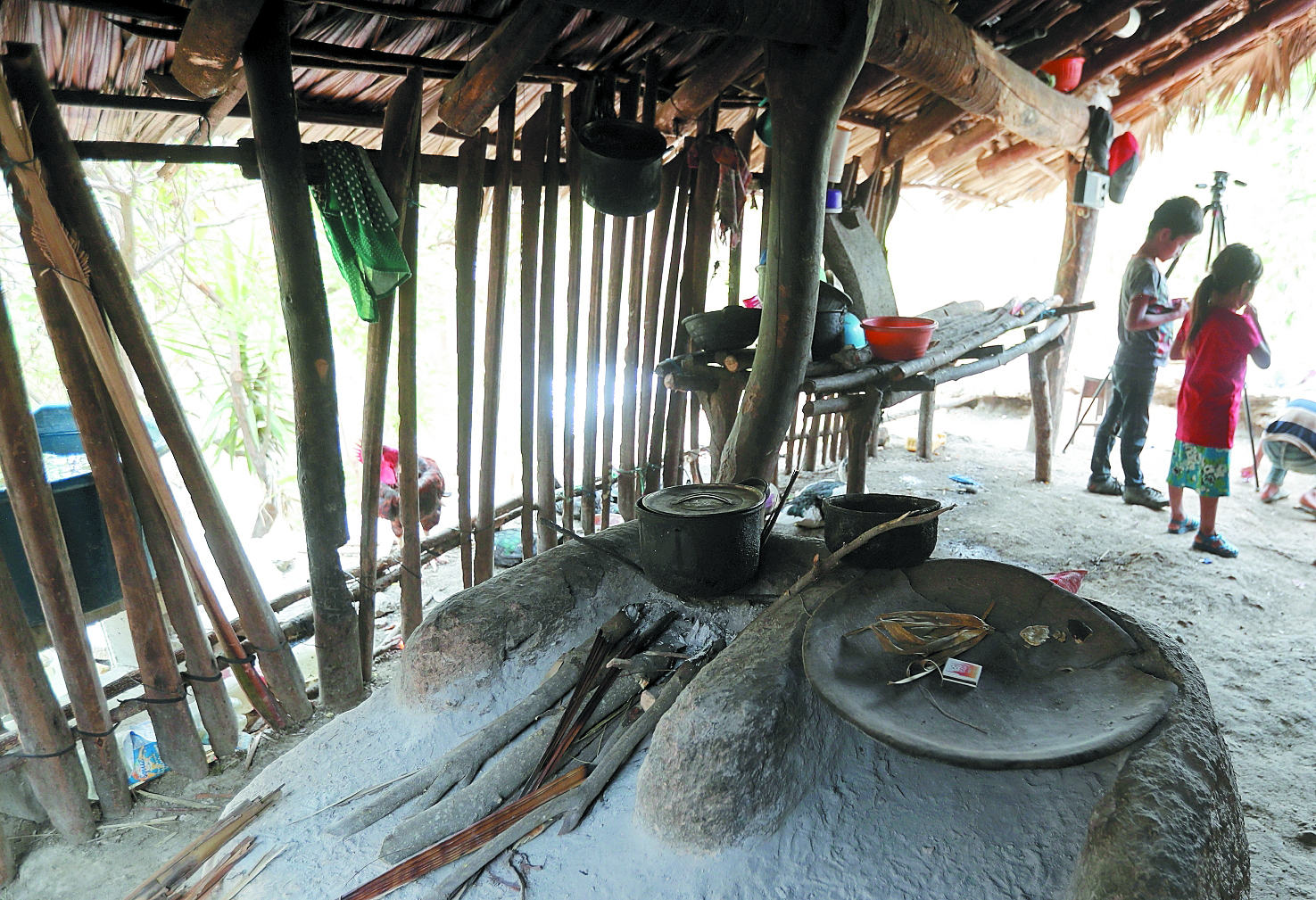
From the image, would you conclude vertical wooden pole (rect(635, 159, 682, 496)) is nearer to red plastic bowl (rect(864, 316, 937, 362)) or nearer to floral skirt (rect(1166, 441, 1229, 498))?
red plastic bowl (rect(864, 316, 937, 362))

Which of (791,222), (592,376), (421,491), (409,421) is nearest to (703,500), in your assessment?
(791,222)

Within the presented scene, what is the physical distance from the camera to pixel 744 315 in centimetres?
306

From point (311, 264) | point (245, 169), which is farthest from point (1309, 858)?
point (245, 169)

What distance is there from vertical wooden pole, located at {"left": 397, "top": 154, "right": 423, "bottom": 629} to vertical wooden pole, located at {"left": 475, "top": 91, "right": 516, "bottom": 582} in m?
0.16

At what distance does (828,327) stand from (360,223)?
1996mm

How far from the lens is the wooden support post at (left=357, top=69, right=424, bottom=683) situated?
8.10ft

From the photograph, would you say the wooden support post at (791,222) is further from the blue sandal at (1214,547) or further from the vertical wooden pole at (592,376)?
the blue sandal at (1214,547)

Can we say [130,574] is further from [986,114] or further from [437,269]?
[437,269]

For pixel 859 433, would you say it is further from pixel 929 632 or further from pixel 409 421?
pixel 409 421

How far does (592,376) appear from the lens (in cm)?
351

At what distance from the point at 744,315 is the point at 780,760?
2.08 meters

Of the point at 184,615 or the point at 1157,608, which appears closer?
the point at 184,615

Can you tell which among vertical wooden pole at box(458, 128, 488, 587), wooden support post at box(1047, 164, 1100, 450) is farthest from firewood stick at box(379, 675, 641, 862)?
wooden support post at box(1047, 164, 1100, 450)

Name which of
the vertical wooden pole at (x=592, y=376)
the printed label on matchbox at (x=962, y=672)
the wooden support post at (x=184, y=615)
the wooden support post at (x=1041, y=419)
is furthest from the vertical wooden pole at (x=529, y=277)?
the wooden support post at (x=1041, y=419)
